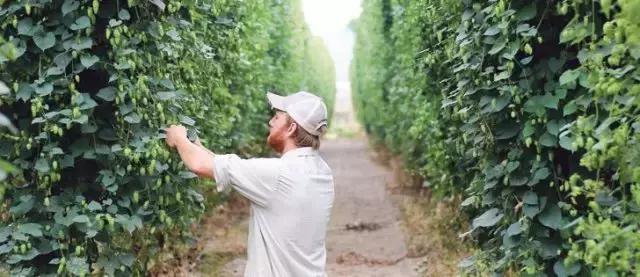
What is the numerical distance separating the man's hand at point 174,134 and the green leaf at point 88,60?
46 centimetres

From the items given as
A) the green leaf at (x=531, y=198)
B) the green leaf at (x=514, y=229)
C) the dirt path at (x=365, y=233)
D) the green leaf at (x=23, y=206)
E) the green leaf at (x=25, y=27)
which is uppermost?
the green leaf at (x=25, y=27)

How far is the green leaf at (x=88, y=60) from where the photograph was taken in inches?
144

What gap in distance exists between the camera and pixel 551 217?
362 centimetres

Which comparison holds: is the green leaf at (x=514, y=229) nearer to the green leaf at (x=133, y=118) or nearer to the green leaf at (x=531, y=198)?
the green leaf at (x=531, y=198)

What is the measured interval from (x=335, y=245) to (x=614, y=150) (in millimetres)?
→ 7167

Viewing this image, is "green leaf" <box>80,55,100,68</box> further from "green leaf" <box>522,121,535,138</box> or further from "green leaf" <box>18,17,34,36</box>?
"green leaf" <box>522,121,535,138</box>

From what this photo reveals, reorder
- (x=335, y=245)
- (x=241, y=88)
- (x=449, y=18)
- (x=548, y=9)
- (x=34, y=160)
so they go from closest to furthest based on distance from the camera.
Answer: (x=548, y=9) < (x=34, y=160) < (x=449, y=18) < (x=241, y=88) < (x=335, y=245)

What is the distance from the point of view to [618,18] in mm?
2600

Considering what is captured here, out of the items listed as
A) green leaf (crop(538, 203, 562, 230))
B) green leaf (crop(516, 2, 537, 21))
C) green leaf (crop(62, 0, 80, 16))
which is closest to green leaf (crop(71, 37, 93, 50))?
green leaf (crop(62, 0, 80, 16))

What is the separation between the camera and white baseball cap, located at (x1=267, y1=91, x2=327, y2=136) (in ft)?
11.0

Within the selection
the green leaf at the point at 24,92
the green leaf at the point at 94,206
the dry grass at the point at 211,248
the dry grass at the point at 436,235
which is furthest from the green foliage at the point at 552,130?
the dry grass at the point at 211,248

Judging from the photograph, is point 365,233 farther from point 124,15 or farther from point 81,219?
point 124,15

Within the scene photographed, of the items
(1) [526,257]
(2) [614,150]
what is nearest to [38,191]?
(1) [526,257]

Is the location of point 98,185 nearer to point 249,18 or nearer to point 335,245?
point 249,18
